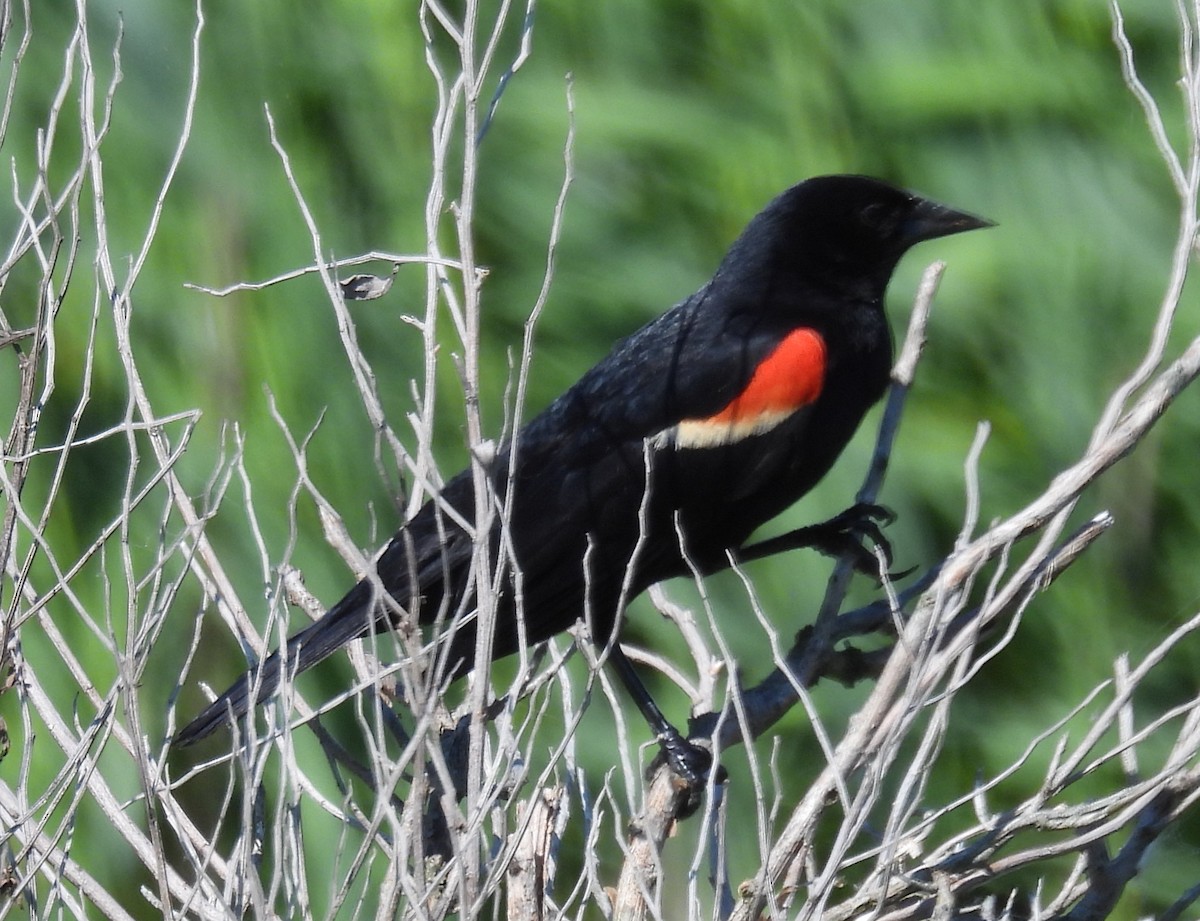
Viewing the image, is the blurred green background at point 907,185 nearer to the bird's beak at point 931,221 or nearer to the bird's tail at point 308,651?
the bird's beak at point 931,221

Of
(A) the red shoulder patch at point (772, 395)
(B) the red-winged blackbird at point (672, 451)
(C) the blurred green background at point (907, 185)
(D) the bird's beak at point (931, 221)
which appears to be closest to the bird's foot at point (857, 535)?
(B) the red-winged blackbird at point (672, 451)

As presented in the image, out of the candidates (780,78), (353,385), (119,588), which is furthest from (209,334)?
(780,78)

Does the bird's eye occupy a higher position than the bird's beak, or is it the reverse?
the bird's eye

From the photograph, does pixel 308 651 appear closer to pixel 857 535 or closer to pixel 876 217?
pixel 857 535

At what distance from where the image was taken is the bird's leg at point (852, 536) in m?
2.40

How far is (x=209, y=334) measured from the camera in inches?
116

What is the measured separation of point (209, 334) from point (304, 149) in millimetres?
476

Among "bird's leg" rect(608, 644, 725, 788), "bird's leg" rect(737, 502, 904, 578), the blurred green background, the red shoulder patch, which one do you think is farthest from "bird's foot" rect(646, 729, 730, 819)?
the blurred green background

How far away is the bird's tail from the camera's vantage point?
205cm

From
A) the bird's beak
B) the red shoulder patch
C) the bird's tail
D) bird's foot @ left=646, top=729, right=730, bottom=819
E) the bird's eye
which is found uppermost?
the bird's eye

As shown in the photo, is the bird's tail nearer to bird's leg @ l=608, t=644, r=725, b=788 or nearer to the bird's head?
bird's leg @ l=608, t=644, r=725, b=788

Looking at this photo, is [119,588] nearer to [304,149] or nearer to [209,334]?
[209,334]

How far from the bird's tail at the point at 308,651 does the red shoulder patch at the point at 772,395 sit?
0.65 meters

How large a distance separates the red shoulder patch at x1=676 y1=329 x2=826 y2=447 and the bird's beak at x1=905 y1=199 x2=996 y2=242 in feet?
1.14
